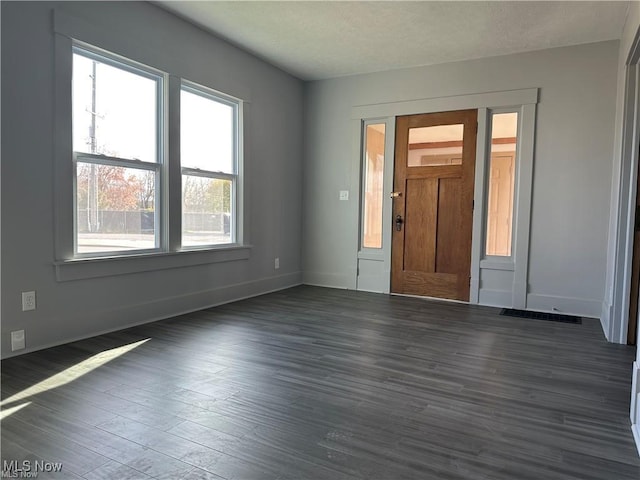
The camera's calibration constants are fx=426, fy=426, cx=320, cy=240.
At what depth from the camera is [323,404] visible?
7.33 ft

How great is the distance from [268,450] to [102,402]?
100cm

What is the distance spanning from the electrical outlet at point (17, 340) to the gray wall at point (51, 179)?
0.03 m

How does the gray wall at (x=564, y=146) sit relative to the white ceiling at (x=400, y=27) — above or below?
below

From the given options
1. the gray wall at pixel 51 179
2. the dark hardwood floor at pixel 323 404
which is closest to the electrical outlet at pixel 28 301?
the gray wall at pixel 51 179

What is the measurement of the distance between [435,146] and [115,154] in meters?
3.48

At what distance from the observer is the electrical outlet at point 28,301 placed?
9.43ft

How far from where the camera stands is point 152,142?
3820 millimetres

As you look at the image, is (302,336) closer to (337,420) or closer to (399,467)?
(337,420)

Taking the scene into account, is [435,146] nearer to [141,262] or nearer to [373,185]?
[373,185]

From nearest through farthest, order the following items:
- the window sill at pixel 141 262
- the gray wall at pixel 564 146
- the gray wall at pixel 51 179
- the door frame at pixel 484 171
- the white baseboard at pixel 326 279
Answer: the gray wall at pixel 51 179 → the window sill at pixel 141 262 → the gray wall at pixel 564 146 → the door frame at pixel 484 171 → the white baseboard at pixel 326 279

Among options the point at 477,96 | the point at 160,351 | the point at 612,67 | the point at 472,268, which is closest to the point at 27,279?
the point at 160,351

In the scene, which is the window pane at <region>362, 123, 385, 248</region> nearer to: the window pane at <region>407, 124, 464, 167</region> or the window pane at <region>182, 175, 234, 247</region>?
the window pane at <region>407, 124, 464, 167</region>

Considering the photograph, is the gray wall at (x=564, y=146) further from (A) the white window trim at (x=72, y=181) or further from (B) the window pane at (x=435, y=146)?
(A) the white window trim at (x=72, y=181)

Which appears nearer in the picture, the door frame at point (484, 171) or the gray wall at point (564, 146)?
the gray wall at point (564, 146)
